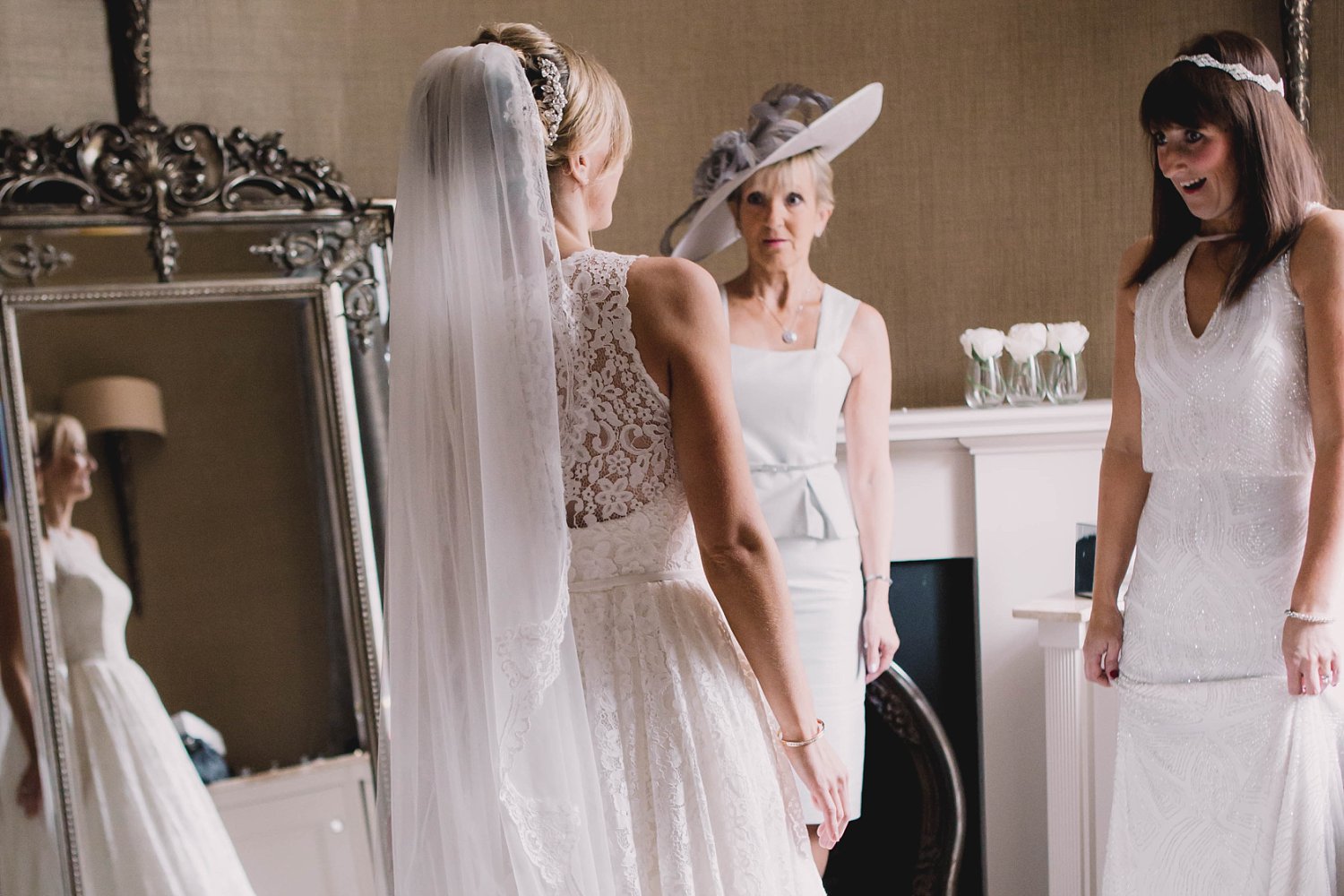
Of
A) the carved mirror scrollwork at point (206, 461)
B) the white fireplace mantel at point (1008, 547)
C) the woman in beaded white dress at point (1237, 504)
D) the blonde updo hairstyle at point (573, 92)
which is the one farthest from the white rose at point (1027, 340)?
the blonde updo hairstyle at point (573, 92)

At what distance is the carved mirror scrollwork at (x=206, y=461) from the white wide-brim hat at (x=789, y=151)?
2.20ft

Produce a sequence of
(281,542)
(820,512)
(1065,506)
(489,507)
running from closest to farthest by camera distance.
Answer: (489,507) → (820,512) → (281,542) → (1065,506)

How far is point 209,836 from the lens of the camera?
2500 millimetres

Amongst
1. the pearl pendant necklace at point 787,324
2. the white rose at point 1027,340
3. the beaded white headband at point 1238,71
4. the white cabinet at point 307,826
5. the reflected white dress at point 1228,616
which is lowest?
the white cabinet at point 307,826

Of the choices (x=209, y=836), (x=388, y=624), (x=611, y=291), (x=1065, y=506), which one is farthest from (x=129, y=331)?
(x=1065, y=506)

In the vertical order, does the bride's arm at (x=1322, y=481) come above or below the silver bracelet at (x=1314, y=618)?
above

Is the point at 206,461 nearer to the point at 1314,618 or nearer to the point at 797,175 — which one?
the point at 797,175

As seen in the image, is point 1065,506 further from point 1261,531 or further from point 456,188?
point 456,188

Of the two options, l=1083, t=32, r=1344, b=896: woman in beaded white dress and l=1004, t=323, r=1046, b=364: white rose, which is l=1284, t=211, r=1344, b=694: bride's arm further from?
l=1004, t=323, r=1046, b=364: white rose

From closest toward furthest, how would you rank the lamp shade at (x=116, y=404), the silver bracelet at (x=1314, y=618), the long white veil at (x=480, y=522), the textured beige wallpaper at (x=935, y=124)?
the long white veil at (x=480, y=522) → the silver bracelet at (x=1314, y=618) → the lamp shade at (x=116, y=404) → the textured beige wallpaper at (x=935, y=124)

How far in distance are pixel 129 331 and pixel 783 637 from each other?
1.71 meters

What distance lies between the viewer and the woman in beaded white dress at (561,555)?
1.32m

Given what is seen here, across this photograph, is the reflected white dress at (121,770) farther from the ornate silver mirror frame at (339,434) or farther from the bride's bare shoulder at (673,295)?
the bride's bare shoulder at (673,295)

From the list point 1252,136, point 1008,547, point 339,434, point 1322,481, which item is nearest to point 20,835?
point 339,434
